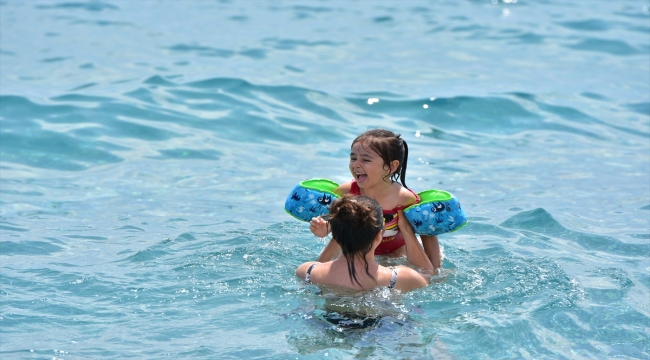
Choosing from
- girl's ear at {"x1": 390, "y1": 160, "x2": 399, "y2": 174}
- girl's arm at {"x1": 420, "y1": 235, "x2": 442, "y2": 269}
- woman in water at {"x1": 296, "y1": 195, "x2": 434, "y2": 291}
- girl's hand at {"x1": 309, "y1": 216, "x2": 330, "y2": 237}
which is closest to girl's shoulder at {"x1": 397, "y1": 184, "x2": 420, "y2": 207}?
girl's ear at {"x1": 390, "y1": 160, "x2": 399, "y2": 174}

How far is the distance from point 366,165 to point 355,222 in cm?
75

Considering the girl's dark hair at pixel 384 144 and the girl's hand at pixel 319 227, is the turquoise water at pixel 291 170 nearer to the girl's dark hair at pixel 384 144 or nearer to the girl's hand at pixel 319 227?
the girl's hand at pixel 319 227

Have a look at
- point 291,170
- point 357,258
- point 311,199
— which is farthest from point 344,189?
point 291,170

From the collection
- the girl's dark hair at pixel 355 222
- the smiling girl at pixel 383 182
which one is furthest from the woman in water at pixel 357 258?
the smiling girl at pixel 383 182

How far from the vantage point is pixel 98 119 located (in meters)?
11.6

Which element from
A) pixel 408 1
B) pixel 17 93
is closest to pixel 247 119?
pixel 17 93

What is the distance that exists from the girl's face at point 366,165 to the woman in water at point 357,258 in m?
0.56

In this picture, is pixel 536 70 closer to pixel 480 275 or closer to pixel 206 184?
pixel 206 184

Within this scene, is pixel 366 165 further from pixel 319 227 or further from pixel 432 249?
pixel 432 249

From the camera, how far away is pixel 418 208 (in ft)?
20.2

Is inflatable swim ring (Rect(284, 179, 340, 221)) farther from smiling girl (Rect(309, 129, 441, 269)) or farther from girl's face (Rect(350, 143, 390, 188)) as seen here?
girl's face (Rect(350, 143, 390, 188))

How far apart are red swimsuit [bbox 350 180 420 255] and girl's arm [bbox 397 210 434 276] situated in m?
0.07

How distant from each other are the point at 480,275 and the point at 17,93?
817 cm

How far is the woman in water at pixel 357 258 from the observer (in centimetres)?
Answer: 534
